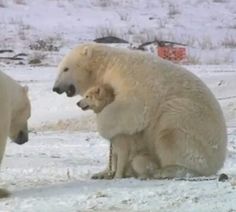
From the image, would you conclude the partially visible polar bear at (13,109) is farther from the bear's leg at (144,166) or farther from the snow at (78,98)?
the bear's leg at (144,166)

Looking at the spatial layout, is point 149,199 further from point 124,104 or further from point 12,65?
point 12,65

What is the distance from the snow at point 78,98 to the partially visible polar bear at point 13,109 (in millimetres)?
388

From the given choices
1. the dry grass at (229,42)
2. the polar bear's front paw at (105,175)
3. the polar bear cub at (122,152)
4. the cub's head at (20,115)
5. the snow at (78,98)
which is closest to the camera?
the snow at (78,98)

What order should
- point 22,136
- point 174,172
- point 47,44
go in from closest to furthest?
point 174,172, point 22,136, point 47,44

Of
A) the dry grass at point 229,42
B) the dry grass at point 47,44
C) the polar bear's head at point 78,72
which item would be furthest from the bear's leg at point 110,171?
the dry grass at point 229,42

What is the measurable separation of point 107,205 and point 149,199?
330 millimetres

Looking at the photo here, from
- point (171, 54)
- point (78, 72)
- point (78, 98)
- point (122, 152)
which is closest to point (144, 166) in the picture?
point (122, 152)

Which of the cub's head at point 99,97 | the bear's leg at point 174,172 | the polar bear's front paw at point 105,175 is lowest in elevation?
the polar bear's front paw at point 105,175

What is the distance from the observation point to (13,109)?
7906 mm

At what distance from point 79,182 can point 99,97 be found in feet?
2.83

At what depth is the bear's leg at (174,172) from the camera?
7406 millimetres

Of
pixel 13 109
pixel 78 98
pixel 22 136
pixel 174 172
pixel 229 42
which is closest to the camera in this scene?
pixel 174 172


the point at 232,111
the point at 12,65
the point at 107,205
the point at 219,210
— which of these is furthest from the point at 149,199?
the point at 12,65

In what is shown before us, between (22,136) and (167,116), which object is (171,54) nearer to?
(22,136)
